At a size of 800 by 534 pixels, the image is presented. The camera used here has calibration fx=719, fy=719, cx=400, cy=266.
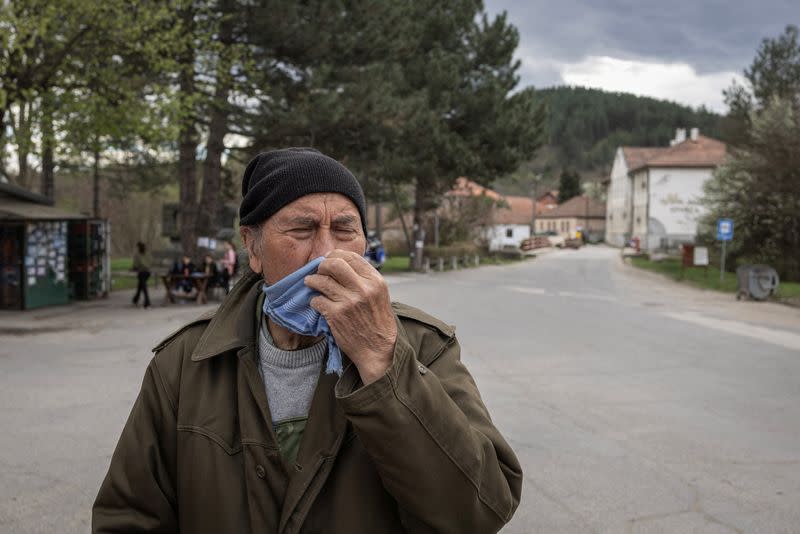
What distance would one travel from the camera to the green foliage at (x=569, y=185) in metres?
130

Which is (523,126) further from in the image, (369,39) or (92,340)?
(92,340)

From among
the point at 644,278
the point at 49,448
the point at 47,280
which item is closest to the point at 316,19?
the point at 47,280

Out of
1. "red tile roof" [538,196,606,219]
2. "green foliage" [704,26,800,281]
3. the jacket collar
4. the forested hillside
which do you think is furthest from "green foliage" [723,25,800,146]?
the forested hillside

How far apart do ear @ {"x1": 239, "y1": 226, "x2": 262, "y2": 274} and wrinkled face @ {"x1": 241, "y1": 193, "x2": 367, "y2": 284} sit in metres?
0.09

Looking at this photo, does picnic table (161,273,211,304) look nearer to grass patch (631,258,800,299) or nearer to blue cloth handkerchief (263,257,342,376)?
grass patch (631,258,800,299)

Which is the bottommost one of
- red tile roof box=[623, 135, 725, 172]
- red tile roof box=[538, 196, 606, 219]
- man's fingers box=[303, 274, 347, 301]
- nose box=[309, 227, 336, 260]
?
man's fingers box=[303, 274, 347, 301]

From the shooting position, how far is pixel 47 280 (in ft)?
55.3

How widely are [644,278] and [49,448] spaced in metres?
28.7

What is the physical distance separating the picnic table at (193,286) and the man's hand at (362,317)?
664 inches

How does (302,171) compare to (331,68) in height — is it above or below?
below

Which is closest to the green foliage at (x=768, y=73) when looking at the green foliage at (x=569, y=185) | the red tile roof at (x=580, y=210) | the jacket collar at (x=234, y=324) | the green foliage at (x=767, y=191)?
the green foliage at (x=767, y=191)

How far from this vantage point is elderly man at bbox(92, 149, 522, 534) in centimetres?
163

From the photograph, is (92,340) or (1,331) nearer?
(92,340)

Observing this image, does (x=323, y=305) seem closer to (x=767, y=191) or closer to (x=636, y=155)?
(x=767, y=191)
